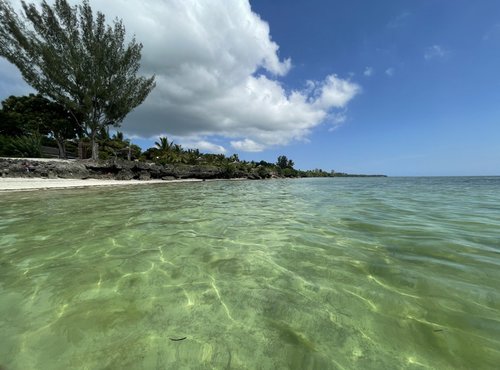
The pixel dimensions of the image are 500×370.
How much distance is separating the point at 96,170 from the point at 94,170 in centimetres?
30

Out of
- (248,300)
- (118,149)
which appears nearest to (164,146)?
(118,149)

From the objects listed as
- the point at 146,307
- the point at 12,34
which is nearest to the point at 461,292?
the point at 146,307

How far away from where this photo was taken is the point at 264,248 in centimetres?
457

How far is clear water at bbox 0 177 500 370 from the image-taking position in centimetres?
192

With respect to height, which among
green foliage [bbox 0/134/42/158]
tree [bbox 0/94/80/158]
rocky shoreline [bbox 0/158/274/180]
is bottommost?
rocky shoreline [bbox 0/158/274/180]

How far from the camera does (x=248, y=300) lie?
108 inches

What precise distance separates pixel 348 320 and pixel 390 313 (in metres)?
0.48

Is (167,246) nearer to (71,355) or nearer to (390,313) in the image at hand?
(71,355)

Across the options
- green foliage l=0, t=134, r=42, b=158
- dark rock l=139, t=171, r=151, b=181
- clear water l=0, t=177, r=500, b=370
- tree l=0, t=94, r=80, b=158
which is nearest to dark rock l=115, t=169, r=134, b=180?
dark rock l=139, t=171, r=151, b=181

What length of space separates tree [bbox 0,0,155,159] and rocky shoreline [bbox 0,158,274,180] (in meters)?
3.04

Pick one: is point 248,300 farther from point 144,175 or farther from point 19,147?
point 19,147

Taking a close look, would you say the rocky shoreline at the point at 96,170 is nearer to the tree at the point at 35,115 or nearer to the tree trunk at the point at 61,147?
the tree at the point at 35,115

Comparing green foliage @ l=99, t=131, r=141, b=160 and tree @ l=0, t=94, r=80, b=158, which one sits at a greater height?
tree @ l=0, t=94, r=80, b=158

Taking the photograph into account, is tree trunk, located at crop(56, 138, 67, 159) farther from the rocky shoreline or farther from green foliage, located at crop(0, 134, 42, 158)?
the rocky shoreline
